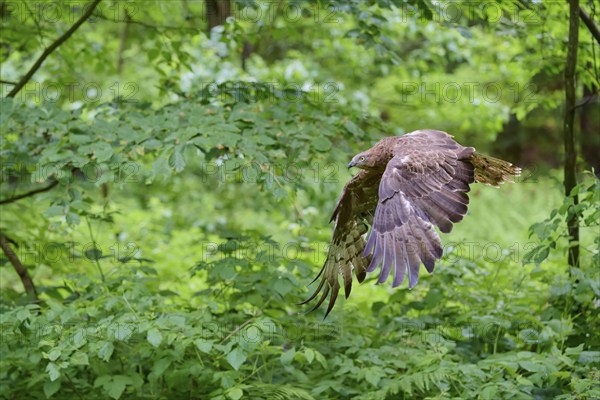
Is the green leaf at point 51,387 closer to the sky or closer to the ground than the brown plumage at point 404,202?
closer to the ground

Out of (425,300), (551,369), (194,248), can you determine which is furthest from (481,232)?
(551,369)

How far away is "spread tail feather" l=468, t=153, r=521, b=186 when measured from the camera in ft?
11.3

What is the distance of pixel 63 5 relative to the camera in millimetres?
5148

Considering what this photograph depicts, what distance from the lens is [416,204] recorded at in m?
2.97

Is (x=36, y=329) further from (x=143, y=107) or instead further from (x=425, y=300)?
(x=425, y=300)

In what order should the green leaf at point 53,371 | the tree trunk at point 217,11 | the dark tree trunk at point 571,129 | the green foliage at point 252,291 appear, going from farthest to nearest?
the tree trunk at point 217,11 → the dark tree trunk at point 571,129 → the green foliage at point 252,291 → the green leaf at point 53,371

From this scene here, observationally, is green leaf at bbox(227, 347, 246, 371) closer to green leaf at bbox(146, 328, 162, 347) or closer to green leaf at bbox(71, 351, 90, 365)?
green leaf at bbox(146, 328, 162, 347)

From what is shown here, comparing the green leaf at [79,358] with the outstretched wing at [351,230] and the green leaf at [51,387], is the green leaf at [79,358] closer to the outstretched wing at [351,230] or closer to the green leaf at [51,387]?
the green leaf at [51,387]

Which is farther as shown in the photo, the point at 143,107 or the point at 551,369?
the point at 143,107

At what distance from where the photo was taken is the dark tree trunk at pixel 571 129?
14.1 ft

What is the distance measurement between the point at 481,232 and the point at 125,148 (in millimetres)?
7590

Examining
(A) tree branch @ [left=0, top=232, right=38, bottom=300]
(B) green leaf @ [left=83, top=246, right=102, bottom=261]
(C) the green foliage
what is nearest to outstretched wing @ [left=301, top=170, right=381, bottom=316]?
(C) the green foliage

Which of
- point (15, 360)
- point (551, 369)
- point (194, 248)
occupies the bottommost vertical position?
point (194, 248)

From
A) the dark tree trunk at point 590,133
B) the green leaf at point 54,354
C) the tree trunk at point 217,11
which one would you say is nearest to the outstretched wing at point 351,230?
the green leaf at point 54,354
